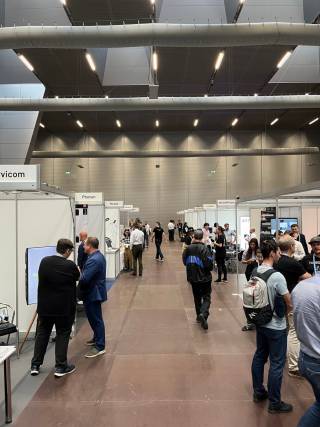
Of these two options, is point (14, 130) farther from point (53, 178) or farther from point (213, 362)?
point (213, 362)

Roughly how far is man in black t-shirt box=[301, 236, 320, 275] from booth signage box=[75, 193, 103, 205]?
6.55 meters

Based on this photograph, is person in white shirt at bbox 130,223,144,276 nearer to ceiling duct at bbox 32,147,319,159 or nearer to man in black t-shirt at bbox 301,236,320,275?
man in black t-shirt at bbox 301,236,320,275

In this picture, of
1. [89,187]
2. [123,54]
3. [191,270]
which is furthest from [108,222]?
[89,187]

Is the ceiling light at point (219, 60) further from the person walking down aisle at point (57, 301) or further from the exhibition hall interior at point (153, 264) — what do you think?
the person walking down aisle at point (57, 301)

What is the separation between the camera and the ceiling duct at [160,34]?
7.78m

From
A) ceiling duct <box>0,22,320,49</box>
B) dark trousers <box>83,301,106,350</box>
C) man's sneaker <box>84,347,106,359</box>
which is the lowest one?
man's sneaker <box>84,347,106,359</box>

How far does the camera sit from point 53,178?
28031mm

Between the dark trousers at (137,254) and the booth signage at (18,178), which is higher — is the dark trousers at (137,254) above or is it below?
below

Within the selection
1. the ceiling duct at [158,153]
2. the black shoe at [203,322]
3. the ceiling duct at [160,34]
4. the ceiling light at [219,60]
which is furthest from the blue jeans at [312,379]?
the ceiling duct at [158,153]

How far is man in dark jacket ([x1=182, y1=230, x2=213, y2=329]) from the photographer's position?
5855 mm

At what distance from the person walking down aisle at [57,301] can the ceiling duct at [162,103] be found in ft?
32.1

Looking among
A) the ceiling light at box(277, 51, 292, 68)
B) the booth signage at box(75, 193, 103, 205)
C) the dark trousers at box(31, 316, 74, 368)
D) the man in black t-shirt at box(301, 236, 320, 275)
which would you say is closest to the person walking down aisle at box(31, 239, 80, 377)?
the dark trousers at box(31, 316, 74, 368)

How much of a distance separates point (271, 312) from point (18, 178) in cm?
298

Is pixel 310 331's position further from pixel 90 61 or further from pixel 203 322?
pixel 90 61
